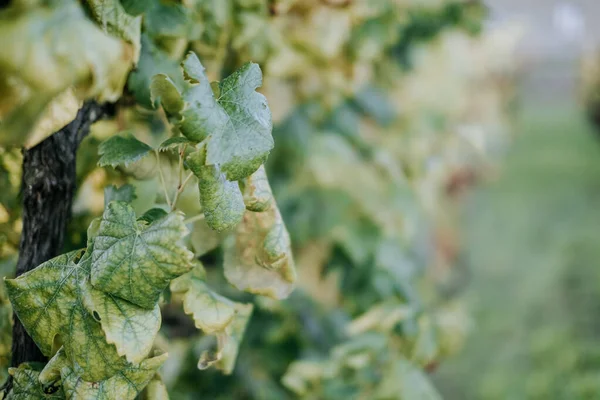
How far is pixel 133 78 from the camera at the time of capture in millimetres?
824

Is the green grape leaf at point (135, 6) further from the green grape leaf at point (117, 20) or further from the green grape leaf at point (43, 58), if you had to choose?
the green grape leaf at point (43, 58)

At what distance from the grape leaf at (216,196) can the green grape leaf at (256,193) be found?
0.16 ft

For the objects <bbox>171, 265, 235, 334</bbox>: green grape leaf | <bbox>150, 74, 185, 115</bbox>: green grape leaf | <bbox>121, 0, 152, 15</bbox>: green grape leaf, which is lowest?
<bbox>171, 265, 235, 334</bbox>: green grape leaf

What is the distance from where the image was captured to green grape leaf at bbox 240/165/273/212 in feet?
2.25

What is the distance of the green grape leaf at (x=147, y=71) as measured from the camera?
82cm

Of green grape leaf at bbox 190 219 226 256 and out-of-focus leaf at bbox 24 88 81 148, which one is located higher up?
out-of-focus leaf at bbox 24 88 81 148

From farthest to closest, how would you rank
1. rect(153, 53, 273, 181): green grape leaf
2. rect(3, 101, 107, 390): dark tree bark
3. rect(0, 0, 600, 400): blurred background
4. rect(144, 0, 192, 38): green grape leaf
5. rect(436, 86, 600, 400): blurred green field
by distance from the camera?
1. rect(436, 86, 600, 400): blurred green field
2. rect(0, 0, 600, 400): blurred background
3. rect(144, 0, 192, 38): green grape leaf
4. rect(3, 101, 107, 390): dark tree bark
5. rect(153, 53, 273, 181): green grape leaf

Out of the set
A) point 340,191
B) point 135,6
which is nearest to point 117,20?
point 135,6

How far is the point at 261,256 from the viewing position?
78 cm

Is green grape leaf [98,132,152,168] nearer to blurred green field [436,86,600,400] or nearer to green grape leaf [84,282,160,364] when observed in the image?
green grape leaf [84,282,160,364]

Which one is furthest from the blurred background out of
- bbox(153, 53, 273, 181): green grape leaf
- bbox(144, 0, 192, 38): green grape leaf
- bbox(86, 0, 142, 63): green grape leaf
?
bbox(153, 53, 273, 181): green grape leaf

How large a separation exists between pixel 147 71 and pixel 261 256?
0.96 feet

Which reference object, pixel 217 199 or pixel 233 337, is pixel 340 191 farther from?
pixel 217 199

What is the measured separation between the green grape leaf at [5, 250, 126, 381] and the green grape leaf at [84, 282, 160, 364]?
0.02m
